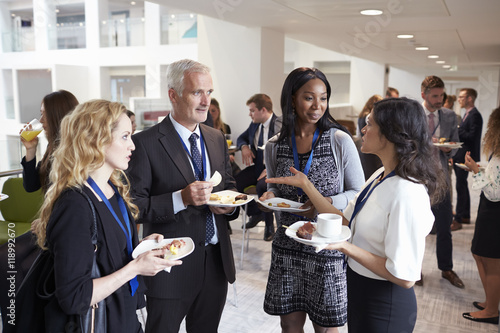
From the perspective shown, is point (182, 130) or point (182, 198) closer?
point (182, 198)

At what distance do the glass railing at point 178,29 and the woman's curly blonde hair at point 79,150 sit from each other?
533 inches

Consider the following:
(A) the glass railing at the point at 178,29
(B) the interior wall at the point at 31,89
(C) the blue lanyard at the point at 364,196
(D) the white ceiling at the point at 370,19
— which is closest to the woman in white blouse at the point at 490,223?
(D) the white ceiling at the point at 370,19

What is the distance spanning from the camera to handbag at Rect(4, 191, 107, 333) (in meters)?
1.19

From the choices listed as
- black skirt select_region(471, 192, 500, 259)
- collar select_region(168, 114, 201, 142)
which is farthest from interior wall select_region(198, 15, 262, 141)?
collar select_region(168, 114, 201, 142)

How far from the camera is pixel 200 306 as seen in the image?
1.94 meters

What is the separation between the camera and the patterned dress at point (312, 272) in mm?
1790

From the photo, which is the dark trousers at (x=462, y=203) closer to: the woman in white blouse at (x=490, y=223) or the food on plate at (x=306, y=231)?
the woman in white blouse at (x=490, y=223)

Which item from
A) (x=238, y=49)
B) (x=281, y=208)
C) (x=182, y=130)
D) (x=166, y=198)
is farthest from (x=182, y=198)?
(x=238, y=49)

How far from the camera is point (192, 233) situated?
185cm

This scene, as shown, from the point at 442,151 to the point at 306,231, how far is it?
8.69ft

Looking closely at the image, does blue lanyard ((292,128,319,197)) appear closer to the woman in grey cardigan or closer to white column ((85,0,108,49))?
the woman in grey cardigan

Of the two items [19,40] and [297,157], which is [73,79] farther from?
[297,157]

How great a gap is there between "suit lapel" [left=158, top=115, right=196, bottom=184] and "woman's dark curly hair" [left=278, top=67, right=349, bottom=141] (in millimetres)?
451

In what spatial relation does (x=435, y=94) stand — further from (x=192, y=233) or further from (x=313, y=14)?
(x=192, y=233)
